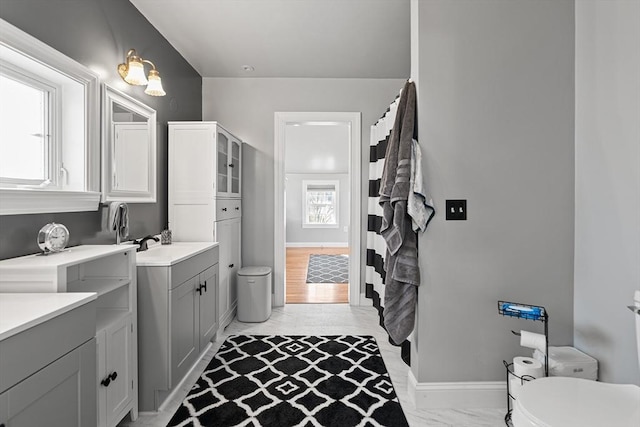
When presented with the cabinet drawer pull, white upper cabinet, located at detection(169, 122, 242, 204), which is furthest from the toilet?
white upper cabinet, located at detection(169, 122, 242, 204)

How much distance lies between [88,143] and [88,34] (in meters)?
0.64

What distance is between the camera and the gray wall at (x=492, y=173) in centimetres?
187

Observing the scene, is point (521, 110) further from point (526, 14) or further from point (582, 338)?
point (582, 338)

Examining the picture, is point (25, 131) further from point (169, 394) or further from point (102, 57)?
point (169, 394)

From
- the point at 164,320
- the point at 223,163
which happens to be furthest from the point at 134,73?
the point at 164,320

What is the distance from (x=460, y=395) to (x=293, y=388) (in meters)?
0.98

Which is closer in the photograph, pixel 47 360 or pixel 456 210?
pixel 47 360

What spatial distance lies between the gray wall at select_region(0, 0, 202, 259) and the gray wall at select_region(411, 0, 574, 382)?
188 centimetres

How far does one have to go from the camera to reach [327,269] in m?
5.97

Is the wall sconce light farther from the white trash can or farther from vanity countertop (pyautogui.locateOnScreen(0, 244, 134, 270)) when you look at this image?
the white trash can

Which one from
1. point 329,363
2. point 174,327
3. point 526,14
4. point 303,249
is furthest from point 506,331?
point 303,249

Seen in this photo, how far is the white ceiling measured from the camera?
2422 millimetres

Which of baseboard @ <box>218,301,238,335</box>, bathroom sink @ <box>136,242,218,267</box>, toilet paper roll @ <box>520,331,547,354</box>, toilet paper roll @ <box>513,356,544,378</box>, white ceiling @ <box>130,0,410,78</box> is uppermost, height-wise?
white ceiling @ <box>130,0,410,78</box>

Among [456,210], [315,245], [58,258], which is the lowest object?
[315,245]
